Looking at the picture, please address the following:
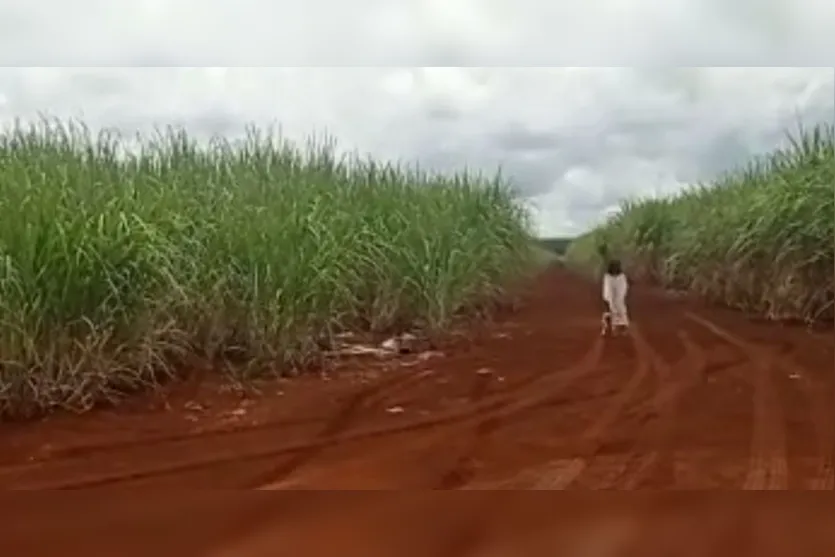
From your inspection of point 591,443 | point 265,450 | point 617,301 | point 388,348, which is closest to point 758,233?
point 617,301

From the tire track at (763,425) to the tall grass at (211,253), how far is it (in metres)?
0.31

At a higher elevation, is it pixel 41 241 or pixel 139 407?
pixel 41 241

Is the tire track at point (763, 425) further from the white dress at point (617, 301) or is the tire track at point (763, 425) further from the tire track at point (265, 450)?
the tire track at point (265, 450)

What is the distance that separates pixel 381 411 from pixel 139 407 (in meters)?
0.31

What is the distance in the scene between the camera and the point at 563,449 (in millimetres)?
1401

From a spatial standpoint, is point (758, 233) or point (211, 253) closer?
point (211, 253)

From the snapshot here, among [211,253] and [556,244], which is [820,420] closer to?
[556,244]

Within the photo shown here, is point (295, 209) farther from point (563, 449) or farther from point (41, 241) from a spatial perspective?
point (563, 449)

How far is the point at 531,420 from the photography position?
1.41 m

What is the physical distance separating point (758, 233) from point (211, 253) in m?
0.76

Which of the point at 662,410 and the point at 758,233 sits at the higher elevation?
the point at 758,233

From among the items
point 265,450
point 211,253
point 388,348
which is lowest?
point 265,450

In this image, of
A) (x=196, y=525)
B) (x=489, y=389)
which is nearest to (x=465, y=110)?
(x=489, y=389)

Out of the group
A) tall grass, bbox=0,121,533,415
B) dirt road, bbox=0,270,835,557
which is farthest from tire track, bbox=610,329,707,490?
tall grass, bbox=0,121,533,415
